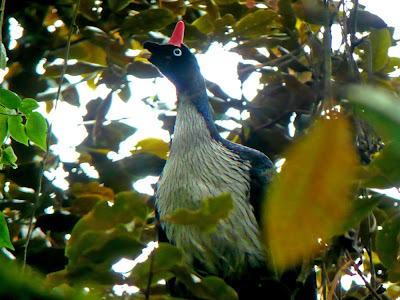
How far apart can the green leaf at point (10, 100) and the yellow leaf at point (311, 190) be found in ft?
3.93

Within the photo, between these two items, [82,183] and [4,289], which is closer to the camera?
[4,289]

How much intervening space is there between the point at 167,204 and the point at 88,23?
1.13 meters

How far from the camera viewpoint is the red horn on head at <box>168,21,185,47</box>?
117 inches

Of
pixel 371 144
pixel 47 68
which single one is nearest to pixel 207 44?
pixel 47 68

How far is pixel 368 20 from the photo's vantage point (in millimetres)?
2627

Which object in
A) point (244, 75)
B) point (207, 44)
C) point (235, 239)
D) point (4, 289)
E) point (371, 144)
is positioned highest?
point (207, 44)


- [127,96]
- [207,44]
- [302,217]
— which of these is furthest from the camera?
[127,96]

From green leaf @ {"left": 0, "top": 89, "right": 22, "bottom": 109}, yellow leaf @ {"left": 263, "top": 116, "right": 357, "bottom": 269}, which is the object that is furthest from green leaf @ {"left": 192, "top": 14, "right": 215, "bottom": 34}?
yellow leaf @ {"left": 263, "top": 116, "right": 357, "bottom": 269}

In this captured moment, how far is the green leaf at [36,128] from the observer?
1719 millimetres

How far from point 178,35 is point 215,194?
960 millimetres

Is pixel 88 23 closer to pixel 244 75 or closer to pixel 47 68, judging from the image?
pixel 47 68

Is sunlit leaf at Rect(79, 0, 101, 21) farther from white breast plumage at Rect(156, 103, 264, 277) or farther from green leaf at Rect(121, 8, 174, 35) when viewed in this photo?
white breast plumage at Rect(156, 103, 264, 277)

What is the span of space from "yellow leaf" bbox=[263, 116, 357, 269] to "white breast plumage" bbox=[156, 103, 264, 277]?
6.14 ft

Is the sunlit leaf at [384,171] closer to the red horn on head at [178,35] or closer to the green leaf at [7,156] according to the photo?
the green leaf at [7,156]
